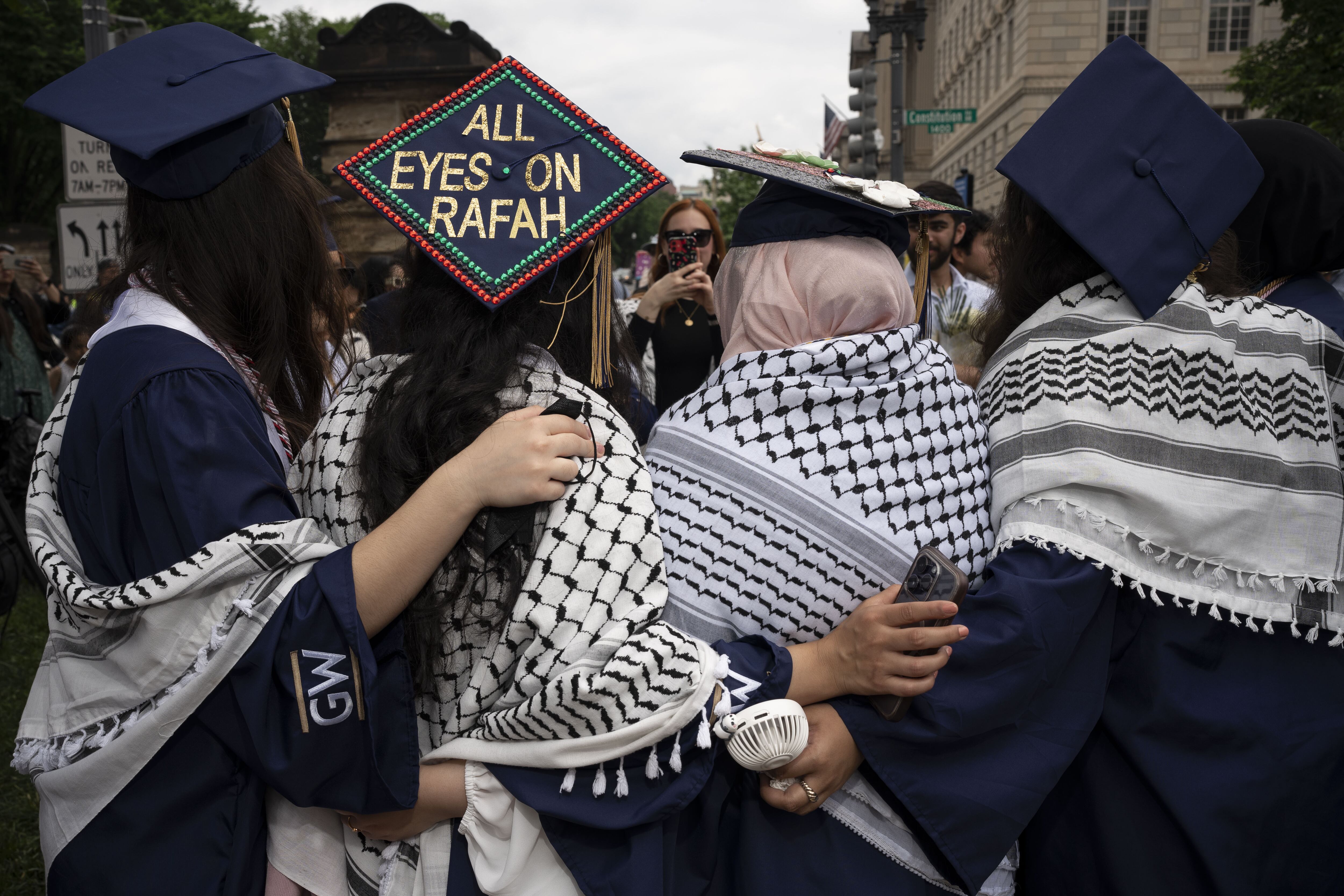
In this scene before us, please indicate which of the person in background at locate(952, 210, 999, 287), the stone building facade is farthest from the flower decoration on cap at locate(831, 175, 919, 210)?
the stone building facade

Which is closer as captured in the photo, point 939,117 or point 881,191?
point 881,191

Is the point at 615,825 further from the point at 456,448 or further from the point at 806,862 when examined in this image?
the point at 456,448

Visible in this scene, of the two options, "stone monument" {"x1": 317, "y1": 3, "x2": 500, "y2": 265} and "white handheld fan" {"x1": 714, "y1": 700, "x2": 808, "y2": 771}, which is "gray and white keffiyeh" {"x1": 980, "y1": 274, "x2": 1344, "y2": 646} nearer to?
"white handheld fan" {"x1": 714, "y1": 700, "x2": 808, "y2": 771}

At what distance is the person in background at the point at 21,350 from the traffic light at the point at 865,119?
9.31m

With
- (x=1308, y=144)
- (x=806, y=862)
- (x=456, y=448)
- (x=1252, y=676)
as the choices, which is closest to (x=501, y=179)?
(x=456, y=448)

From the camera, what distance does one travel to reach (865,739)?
1831mm

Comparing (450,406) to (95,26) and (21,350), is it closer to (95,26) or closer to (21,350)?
(95,26)

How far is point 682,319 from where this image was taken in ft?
19.7

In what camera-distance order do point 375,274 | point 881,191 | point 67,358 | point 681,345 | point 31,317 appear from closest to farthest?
point 881,191
point 681,345
point 375,274
point 67,358
point 31,317

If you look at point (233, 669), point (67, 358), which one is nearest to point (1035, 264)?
point (233, 669)

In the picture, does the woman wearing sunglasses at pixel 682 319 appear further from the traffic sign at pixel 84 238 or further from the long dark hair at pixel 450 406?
the traffic sign at pixel 84 238

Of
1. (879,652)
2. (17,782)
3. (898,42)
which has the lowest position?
(17,782)

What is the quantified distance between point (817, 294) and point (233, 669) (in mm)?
1206

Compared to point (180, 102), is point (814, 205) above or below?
below
